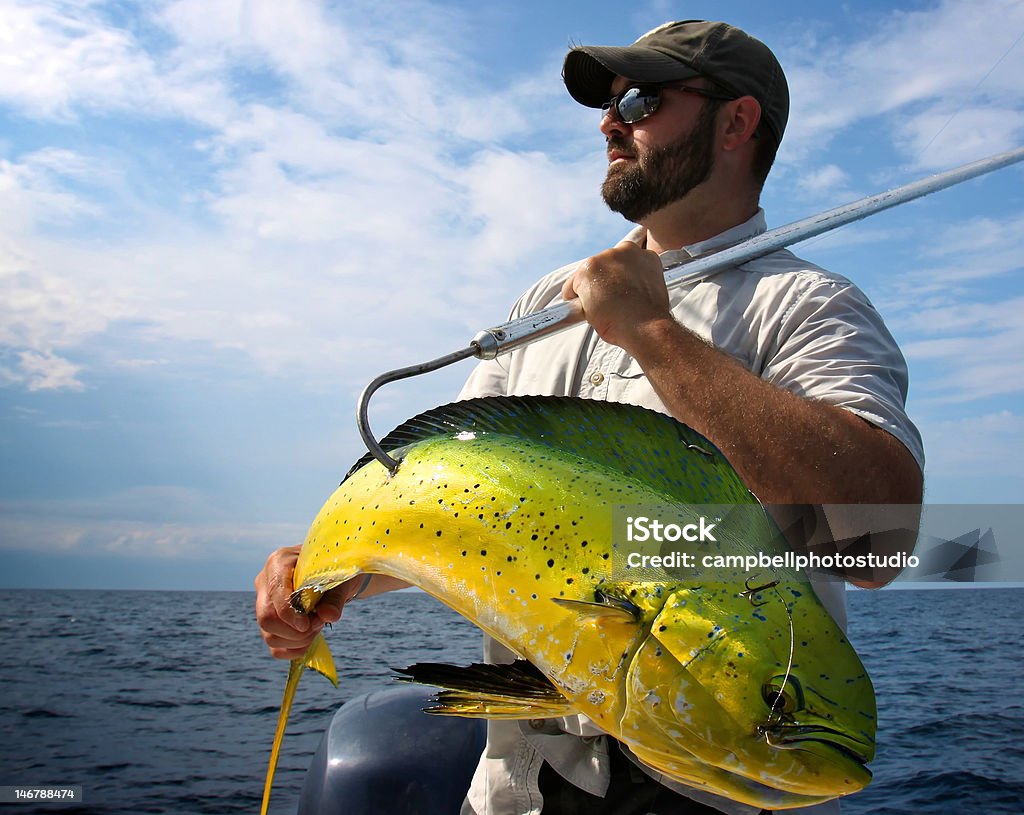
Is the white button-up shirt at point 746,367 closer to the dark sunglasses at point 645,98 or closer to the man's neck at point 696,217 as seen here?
the man's neck at point 696,217

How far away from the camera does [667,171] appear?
268 cm

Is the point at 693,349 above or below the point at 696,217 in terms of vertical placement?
below

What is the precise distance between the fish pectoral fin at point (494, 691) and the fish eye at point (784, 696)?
0.28 metres

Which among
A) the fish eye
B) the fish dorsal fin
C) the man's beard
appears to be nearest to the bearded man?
the man's beard

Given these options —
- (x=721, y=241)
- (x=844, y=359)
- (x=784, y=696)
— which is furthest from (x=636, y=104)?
(x=784, y=696)

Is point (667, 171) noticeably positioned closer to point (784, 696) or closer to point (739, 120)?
point (739, 120)

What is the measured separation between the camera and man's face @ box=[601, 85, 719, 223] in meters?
2.68

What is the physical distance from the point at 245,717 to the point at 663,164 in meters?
16.6

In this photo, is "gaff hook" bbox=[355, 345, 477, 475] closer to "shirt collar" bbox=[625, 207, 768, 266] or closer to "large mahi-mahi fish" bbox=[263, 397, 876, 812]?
"large mahi-mahi fish" bbox=[263, 397, 876, 812]

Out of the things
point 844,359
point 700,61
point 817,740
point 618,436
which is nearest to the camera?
point 817,740

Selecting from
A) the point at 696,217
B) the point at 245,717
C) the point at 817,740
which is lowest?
the point at 245,717

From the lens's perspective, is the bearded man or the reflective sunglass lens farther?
the reflective sunglass lens

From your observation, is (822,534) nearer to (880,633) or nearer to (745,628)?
(745,628)

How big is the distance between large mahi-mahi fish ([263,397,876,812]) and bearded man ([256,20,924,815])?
0.42 metres
